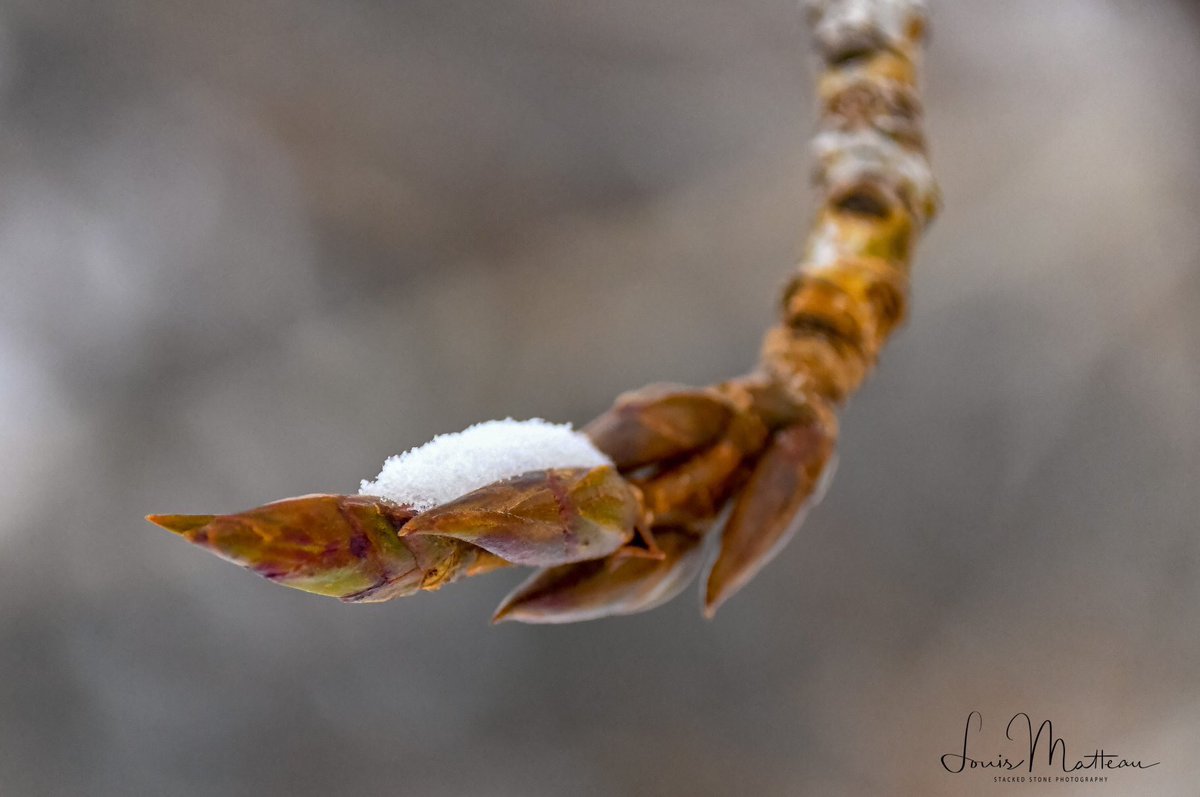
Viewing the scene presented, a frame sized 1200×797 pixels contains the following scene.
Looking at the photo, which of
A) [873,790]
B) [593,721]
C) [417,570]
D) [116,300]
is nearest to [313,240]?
[116,300]

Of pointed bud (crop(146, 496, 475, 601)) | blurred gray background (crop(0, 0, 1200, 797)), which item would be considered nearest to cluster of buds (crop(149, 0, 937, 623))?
pointed bud (crop(146, 496, 475, 601))

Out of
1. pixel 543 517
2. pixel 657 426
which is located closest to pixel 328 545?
pixel 543 517

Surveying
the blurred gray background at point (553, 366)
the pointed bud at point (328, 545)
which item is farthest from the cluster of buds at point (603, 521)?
the blurred gray background at point (553, 366)

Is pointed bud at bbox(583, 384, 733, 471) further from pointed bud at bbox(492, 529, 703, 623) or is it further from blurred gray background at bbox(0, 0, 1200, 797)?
blurred gray background at bbox(0, 0, 1200, 797)

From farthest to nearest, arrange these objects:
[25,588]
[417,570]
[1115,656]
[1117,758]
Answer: [25,588] < [1115,656] < [1117,758] < [417,570]

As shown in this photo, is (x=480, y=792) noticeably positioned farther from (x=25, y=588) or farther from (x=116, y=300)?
(x=116, y=300)

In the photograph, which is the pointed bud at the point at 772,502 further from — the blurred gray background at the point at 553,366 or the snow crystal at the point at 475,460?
the blurred gray background at the point at 553,366
